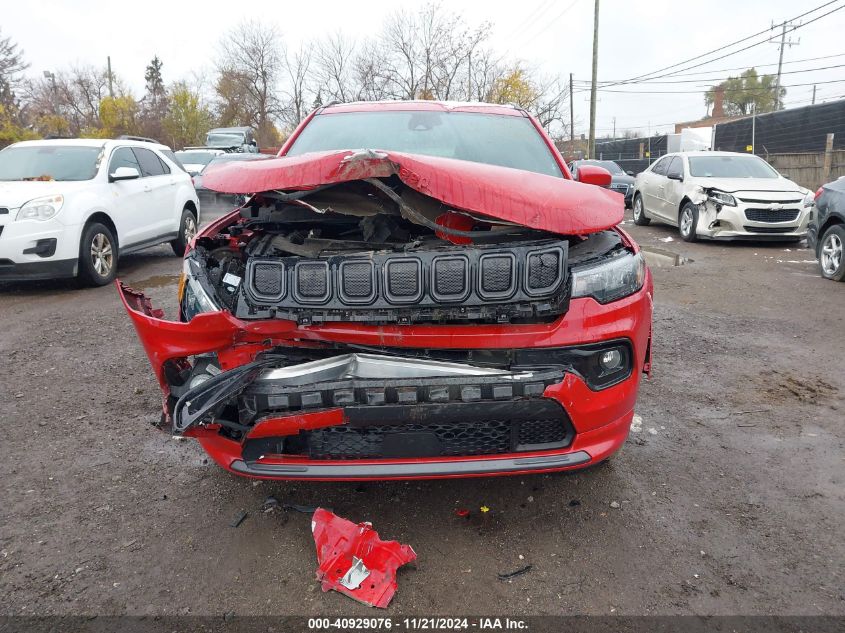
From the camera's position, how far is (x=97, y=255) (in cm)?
705

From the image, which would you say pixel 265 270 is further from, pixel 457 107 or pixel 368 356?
pixel 457 107

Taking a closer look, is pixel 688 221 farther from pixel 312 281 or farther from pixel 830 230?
pixel 312 281

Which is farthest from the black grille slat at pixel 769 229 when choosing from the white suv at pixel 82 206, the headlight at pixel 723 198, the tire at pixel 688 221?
the white suv at pixel 82 206

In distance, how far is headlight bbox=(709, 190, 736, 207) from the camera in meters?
9.77

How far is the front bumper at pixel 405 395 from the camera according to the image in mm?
2107

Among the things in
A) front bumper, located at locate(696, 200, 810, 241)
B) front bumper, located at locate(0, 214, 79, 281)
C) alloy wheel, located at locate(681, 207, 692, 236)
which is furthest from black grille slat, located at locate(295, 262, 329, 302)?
alloy wheel, located at locate(681, 207, 692, 236)

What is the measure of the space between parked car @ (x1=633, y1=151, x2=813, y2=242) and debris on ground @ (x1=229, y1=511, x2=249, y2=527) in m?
9.46

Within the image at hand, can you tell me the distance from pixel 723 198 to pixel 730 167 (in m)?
1.28

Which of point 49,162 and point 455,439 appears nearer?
point 455,439

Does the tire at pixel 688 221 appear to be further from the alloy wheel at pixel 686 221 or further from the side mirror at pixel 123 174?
the side mirror at pixel 123 174

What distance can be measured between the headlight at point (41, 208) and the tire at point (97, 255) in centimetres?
39

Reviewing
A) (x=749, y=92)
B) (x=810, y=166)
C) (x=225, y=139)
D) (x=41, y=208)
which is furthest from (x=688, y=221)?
(x=749, y=92)

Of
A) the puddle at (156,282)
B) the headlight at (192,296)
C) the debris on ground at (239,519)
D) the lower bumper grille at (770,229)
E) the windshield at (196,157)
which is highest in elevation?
the windshield at (196,157)

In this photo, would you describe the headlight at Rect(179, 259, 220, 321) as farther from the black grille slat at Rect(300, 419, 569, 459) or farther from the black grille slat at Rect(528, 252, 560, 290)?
the black grille slat at Rect(528, 252, 560, 290)
